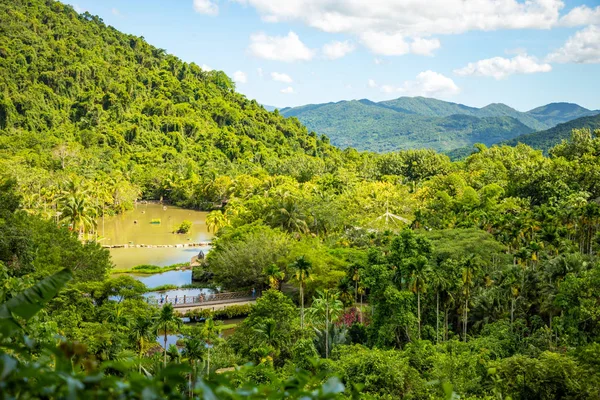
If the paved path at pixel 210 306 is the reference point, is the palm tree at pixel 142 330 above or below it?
above

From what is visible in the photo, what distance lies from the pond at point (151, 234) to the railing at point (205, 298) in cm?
1042

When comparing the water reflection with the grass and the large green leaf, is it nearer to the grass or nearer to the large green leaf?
the grass

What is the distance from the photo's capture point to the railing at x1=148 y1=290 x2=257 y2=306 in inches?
1178

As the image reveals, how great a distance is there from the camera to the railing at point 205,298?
2991 cm

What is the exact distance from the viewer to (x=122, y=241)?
→ 50188mm

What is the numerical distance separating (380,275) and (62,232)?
63.0 ft

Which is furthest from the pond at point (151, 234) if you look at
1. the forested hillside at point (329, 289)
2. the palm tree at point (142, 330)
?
the palm tree at point (142, 330)

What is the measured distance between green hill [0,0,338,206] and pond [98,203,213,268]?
293 inches

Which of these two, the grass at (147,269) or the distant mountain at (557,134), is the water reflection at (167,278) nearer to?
the grass at (147,269)

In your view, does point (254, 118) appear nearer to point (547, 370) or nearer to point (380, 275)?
point (380, 275)

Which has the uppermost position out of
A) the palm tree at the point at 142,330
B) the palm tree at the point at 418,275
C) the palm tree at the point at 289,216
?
the palm tree at the point at 289,216

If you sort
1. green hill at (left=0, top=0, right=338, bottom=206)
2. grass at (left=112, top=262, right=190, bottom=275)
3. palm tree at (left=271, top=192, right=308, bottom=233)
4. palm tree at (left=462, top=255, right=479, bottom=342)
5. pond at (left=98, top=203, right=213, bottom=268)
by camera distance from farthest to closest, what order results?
green hill at (left=0, top=0, right=338, bottom=206) < pond at (left=98, top=203, right=213, bottom=268) < palm tree at (left=271, top=192, right=308, bottom=233) < grass at (left=112, top=262, right=190, bottom=275) < palm tree at (left=462, top=255, right=479, bottom=342)


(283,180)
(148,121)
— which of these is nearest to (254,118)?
(148,121)

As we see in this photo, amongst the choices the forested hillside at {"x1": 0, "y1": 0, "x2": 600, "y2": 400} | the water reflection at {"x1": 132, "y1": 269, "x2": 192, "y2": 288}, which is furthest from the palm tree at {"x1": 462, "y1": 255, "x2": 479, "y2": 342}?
the water reflection at {"x1": 132, "y1": 269, "x2": 192, "y2": 288}
